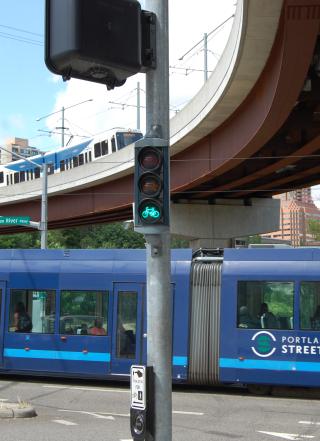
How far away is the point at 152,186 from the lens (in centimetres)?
476

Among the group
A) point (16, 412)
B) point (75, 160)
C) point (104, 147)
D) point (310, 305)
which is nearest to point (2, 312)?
point (16, 412)

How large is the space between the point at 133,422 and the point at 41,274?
33.5 feet

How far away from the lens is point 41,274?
1445cm

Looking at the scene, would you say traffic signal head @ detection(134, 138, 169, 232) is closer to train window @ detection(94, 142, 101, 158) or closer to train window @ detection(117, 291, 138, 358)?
train window @ detection(117, 291, 138, 358)

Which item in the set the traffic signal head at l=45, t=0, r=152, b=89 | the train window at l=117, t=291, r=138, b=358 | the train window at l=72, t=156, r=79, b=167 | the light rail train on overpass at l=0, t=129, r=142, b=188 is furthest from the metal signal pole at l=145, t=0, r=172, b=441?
the train window at l=72, t=156, r=79, b=167

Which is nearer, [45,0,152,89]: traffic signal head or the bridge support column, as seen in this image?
[45,0,152,89]: traffic signal head

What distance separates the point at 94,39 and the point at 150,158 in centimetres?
99

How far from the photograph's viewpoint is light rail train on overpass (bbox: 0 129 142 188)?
126 ft

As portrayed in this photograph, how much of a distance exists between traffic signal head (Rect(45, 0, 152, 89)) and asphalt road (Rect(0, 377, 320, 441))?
5667mm

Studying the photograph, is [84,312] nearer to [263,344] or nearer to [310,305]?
[263,344]

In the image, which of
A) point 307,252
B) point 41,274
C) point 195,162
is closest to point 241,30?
point 307,252

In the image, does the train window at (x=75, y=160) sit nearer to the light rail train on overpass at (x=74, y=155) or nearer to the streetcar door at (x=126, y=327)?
the light rail train on overpass at (x=74, y=155)

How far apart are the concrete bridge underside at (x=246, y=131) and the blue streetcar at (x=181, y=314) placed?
4.42 metres

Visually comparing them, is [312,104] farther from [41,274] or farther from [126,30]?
[126,30]
